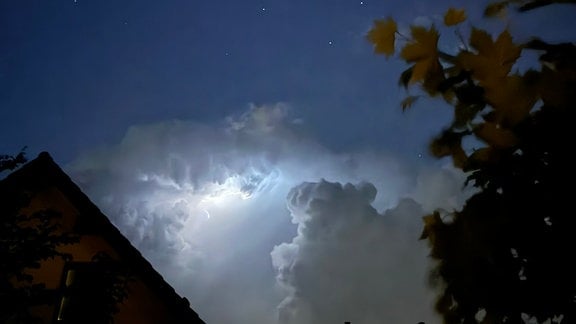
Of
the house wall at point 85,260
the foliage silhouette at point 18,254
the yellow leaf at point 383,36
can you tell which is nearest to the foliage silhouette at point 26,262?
the foliage silhouette at point 18,254

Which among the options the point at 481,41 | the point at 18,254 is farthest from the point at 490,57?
the point at 18,254

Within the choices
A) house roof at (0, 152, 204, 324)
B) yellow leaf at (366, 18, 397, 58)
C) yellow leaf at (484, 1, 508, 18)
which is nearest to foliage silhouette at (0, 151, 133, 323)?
house roof at (0, 152, 204, 324)

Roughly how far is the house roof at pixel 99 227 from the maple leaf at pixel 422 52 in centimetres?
826

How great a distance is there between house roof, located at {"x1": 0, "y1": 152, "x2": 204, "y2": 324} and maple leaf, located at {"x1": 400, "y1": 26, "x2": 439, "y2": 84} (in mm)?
8261

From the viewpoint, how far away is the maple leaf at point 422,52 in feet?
4.62

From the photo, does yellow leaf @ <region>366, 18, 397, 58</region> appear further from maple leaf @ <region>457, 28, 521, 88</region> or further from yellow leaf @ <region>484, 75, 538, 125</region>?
yellow leaf @ <region>484, 75, 538, 125</region>

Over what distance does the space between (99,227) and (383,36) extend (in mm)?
8859

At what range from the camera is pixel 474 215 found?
126cm

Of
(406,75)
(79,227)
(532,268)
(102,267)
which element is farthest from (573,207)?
(79,227)

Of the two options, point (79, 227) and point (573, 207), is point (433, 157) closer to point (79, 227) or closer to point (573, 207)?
point (573, 207)

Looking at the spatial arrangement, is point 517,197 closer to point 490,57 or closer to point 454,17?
point 490,57

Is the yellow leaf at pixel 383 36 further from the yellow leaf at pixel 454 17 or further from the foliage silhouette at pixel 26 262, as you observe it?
the foliage silhouette at pixel 26 262

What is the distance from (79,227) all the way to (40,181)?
1297 millimetres

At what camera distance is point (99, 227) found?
29.3 ft
